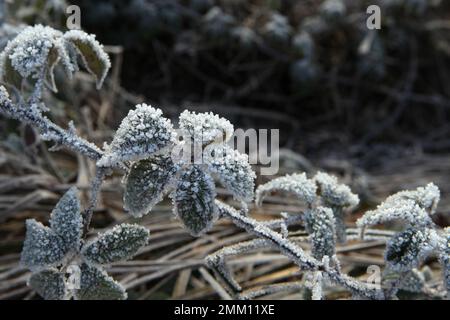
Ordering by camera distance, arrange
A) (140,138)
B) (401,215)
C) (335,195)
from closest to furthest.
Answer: (140,138)
(401,215)
(335,195)

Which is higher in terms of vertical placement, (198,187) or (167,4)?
(167,4)

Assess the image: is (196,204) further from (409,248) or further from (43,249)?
(409,248)

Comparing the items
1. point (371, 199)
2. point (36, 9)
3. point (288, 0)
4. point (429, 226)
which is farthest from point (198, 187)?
point (288, 0)

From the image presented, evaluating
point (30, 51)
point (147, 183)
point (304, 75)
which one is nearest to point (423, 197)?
point (147, 183)

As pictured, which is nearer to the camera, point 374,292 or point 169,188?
point 169,188

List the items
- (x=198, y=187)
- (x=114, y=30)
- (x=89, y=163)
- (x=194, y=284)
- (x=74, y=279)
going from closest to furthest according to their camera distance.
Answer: (x=198, y=187)
(x=74, y=279)
(x=194, y=284)
(x=89, y=163)
(x=114, y=30)

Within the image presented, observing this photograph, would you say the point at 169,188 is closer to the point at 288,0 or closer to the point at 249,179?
the point at 249,179

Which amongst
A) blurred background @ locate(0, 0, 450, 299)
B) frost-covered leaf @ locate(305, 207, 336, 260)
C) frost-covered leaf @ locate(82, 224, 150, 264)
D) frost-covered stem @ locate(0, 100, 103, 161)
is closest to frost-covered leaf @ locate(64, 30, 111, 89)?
frost-covered stem @ locate(0, 100, 103, 161)
